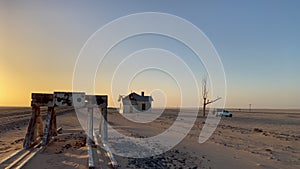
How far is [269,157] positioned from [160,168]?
656 centimetres

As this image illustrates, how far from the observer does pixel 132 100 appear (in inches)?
2416

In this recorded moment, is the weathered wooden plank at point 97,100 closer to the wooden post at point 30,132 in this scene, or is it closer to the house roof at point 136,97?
the wooden post at point 30,132

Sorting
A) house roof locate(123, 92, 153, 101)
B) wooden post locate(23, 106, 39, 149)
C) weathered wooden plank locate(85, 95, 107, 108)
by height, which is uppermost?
house roof locate(123, 92, 153, 101)

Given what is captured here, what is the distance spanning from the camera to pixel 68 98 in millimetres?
12016

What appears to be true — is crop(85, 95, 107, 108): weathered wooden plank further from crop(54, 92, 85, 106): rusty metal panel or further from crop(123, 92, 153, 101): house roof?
crop(123, 92, 153, 101): house roof

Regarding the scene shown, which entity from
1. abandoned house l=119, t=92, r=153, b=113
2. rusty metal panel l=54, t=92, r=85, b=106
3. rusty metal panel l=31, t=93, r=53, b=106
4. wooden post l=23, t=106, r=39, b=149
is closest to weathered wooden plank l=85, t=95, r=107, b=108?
rusty metal panel l=54, t=92, r=85, b=106

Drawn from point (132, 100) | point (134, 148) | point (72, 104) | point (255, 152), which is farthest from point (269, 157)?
point (132, 100)

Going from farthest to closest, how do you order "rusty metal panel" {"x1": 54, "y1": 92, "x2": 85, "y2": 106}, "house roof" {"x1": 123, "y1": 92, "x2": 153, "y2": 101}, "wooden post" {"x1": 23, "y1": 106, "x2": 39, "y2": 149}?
1. "house roof" {"x1": 123, "y1": 92, "x2": 153, "y2": 101}
2. "rusty metal panel" {"x1": 54, "y1": 92, "x2": 85, "y2": 106}
3. "wooden post" {"x1": 23, "y1": 106, "x2": 39, "y2": 149}

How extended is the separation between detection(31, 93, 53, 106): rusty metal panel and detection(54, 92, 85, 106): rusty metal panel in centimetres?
24

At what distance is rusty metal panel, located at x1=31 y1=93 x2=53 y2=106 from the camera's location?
1182cm

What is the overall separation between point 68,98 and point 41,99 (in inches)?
42.7

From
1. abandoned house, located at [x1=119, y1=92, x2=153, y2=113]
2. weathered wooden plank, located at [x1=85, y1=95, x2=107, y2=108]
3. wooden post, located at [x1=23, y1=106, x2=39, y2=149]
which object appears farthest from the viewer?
abandoned house, located at [x1=119, y1=92, x2=153, y2=113]

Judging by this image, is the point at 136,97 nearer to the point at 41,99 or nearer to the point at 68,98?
the point at 68,98

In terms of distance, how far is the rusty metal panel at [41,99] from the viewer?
11820mm
